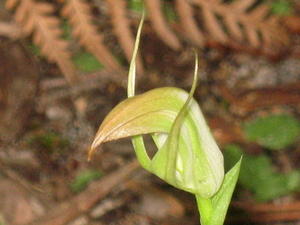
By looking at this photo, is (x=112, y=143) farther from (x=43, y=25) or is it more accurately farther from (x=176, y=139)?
(x=176, y=139)

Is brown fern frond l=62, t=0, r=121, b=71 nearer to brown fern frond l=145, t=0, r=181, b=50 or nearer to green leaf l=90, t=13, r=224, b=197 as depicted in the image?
brown fern frond l=145, t=0, r=181, b=50

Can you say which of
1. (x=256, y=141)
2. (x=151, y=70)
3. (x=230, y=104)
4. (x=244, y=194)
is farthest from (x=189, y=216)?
(x=151, y=70)

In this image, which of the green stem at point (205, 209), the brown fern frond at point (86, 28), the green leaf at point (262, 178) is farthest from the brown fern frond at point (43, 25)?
the green stem at point (205, 209)

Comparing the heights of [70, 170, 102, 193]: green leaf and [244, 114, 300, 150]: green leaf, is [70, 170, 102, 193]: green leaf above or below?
below

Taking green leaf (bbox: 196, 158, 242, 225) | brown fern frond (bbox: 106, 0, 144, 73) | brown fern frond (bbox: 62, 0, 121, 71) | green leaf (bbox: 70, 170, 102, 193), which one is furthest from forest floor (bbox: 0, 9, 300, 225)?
green leaf (bbox: 196, 158, 242, 225)

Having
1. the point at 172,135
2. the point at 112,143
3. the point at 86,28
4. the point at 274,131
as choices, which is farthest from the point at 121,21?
the point at 172,135
